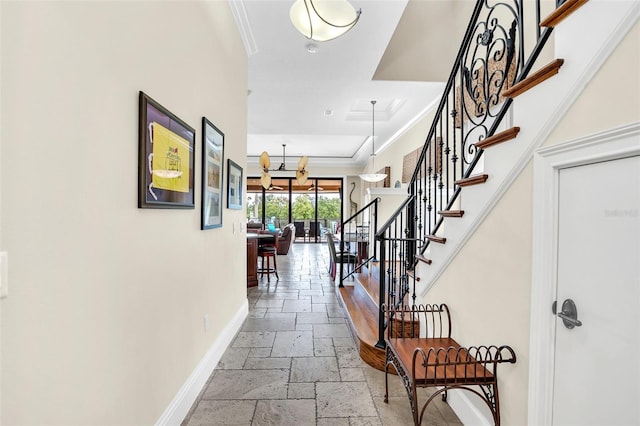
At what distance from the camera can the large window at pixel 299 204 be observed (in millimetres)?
11812

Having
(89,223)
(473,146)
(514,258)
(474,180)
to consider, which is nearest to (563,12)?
(474,180)

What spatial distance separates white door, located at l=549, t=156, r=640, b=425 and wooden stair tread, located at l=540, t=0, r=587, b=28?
2.13 feet

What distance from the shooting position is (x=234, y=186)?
3164 mm

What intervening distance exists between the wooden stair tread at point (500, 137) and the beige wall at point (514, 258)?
20cm

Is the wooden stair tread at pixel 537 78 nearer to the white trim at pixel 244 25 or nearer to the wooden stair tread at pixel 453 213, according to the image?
the wooden stair tread at pixel 453 213

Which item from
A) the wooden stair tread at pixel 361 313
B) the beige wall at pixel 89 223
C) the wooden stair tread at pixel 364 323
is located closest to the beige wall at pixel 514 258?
the wooden stair tread at pixel 364 323

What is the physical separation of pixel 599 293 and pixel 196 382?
230 cm

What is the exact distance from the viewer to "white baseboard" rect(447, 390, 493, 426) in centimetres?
177

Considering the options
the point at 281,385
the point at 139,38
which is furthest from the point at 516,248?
the point at 139,38

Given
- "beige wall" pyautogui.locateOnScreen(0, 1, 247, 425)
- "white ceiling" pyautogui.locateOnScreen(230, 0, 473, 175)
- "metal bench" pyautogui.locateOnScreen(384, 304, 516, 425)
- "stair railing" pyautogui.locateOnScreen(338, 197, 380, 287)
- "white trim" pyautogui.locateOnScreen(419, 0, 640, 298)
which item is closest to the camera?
"beige wall" pyautogui.locateOnScreen(0, 1, 247, 425)

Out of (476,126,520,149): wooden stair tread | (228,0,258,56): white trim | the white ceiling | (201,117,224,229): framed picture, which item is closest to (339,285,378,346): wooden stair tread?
(201,117,224,229): framed picture

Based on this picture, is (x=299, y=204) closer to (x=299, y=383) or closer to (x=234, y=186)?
(x=234, y=186)

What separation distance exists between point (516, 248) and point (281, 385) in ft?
6.11

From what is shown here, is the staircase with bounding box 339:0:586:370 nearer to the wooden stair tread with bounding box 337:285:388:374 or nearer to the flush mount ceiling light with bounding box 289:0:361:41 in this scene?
the wooden stair tread with bounding box 337:285:388:374
